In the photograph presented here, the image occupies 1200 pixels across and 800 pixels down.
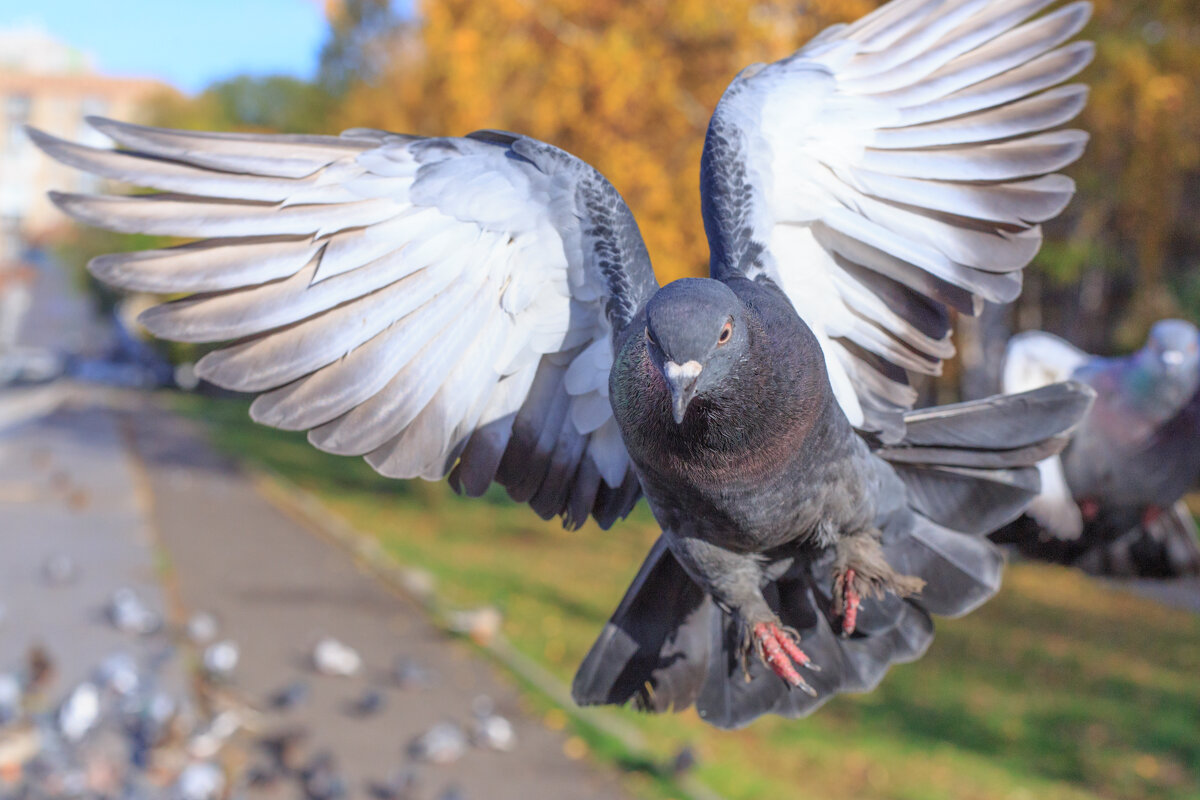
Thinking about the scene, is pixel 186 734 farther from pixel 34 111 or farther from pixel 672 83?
pixel 34 111

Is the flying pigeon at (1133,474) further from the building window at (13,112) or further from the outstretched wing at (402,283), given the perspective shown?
the building window at (13,112)

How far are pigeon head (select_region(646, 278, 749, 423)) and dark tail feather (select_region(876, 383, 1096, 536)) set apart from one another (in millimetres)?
858

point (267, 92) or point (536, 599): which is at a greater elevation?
point (267, 92)

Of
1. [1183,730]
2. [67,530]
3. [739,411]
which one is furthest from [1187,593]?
[67,530]

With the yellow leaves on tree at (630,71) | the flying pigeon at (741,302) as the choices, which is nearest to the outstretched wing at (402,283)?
the flying pigeon at (741,302)

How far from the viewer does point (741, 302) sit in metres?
2.07

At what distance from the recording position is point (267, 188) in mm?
2340

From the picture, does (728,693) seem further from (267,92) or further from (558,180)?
(267,92)

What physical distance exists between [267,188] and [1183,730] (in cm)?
777

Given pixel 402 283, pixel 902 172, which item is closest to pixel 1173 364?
pixel 902 172

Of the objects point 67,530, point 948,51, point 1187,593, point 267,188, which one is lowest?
point 67,530

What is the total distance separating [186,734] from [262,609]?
4.45 m

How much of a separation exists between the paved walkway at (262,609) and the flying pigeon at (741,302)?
483cm

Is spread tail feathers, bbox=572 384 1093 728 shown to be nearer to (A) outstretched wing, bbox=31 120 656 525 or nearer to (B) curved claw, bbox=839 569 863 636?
(B) curved claw, bbox=839 569 863 636
